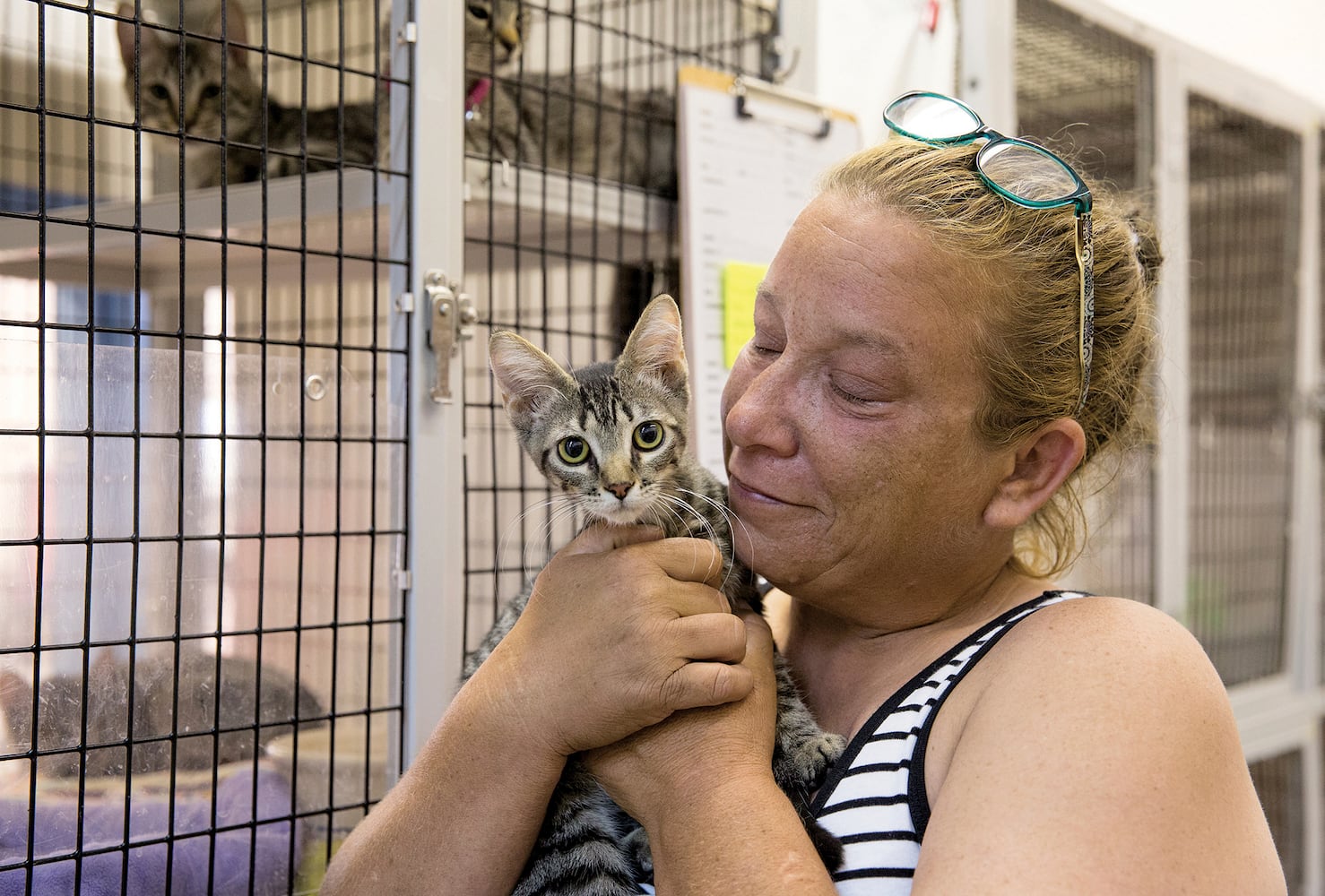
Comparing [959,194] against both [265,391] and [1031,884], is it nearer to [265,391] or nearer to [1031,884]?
[1031,884]

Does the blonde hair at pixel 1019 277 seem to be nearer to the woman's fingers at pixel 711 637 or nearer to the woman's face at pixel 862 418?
the woman's face at pixel 862 418

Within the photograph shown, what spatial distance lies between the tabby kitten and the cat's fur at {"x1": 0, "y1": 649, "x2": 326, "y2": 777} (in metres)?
0.26

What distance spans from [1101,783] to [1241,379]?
2.40 meters

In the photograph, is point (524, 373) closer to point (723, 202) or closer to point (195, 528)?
point (195, 528)

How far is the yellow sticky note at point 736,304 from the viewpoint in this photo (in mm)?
1829

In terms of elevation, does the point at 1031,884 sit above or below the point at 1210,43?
below

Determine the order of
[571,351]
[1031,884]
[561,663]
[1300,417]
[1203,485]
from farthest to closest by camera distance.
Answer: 1. [1300,417]
2. [1203,485]
3. [571,351]
4. [561,663]
5. [1031,884]

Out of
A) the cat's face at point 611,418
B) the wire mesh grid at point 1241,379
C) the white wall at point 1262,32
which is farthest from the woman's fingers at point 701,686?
the white wall at point 1262,32

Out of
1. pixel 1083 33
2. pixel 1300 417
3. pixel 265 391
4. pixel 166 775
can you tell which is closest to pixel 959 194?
pixel 265 391

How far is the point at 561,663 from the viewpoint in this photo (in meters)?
1.04

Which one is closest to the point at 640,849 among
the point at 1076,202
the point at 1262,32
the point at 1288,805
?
the point at 1076,202

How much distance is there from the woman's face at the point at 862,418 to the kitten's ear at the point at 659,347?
4.7 inches

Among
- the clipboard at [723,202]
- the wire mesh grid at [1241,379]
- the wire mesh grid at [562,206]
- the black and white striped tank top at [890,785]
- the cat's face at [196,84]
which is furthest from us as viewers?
the wire mesh grid at [1241,379]

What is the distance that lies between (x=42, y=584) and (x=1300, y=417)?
9.99ft
